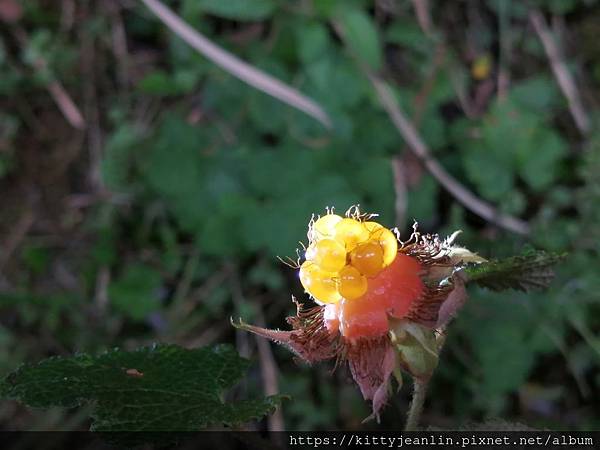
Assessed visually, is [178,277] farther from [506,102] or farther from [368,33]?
[506,102]

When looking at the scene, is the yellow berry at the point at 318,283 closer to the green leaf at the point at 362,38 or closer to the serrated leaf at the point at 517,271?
the serrated leaf at the point at 517,271

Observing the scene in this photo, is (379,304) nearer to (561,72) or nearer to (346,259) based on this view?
(346,259)

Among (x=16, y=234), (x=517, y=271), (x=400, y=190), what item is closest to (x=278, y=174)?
(x=400, y=190)

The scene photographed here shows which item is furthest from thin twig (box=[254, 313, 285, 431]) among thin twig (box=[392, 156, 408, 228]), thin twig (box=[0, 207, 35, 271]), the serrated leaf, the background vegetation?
the serrated leaf

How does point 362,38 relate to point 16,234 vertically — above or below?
above

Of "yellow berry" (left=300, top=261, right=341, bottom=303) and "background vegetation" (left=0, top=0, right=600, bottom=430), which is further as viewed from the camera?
"background vegetation" (left=0, top=0, right=600, bottom=430)

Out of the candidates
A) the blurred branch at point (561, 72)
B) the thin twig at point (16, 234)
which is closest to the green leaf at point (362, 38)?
the blurred branch at point (561, 72)

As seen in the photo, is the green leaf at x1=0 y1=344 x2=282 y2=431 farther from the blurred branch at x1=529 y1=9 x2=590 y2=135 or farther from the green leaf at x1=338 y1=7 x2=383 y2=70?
the blurred branch at x1=529 y1=9 x2=590 y2=135
